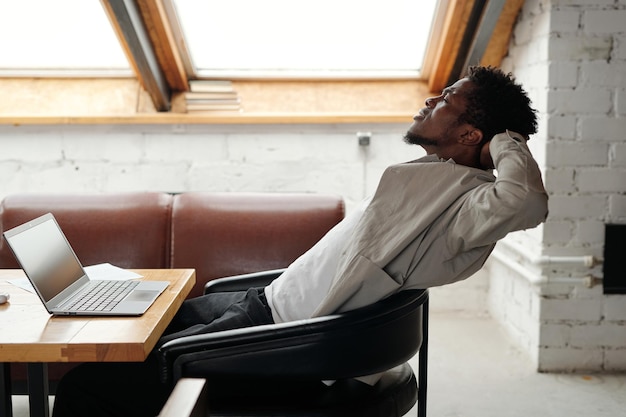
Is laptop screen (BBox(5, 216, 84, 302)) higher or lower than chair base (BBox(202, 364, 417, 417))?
higher

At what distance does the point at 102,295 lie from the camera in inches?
62.6

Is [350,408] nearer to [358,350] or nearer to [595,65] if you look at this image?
[358,350]

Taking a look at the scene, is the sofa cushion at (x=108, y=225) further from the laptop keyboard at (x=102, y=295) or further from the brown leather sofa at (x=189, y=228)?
the laptop keyboard at (x=102, y=295)

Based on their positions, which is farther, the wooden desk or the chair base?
the chair base

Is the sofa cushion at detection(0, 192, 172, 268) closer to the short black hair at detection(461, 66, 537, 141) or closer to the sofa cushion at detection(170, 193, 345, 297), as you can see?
the sofa cushion at detection(170, 193, 345, 297)

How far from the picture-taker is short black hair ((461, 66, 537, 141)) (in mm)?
1665

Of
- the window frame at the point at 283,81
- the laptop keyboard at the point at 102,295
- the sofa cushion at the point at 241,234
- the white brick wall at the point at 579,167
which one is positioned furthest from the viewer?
the window frame at the point at 283,81

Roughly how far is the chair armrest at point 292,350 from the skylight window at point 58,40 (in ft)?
7.80

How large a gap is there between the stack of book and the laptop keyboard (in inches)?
73.3

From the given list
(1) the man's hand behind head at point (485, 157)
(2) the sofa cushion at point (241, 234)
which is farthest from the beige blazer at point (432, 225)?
(2) the sofa cushion at point (241, 234)

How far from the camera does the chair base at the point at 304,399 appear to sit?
4.57ft

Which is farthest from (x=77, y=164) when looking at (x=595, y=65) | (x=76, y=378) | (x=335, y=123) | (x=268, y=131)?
(x=595, y=65)

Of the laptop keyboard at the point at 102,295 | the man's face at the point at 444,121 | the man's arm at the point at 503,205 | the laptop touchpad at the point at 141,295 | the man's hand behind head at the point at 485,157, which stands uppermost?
the man's face at the point at 444,121

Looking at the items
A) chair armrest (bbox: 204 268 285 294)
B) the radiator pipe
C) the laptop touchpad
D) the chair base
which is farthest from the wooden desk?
the radiator pipe
